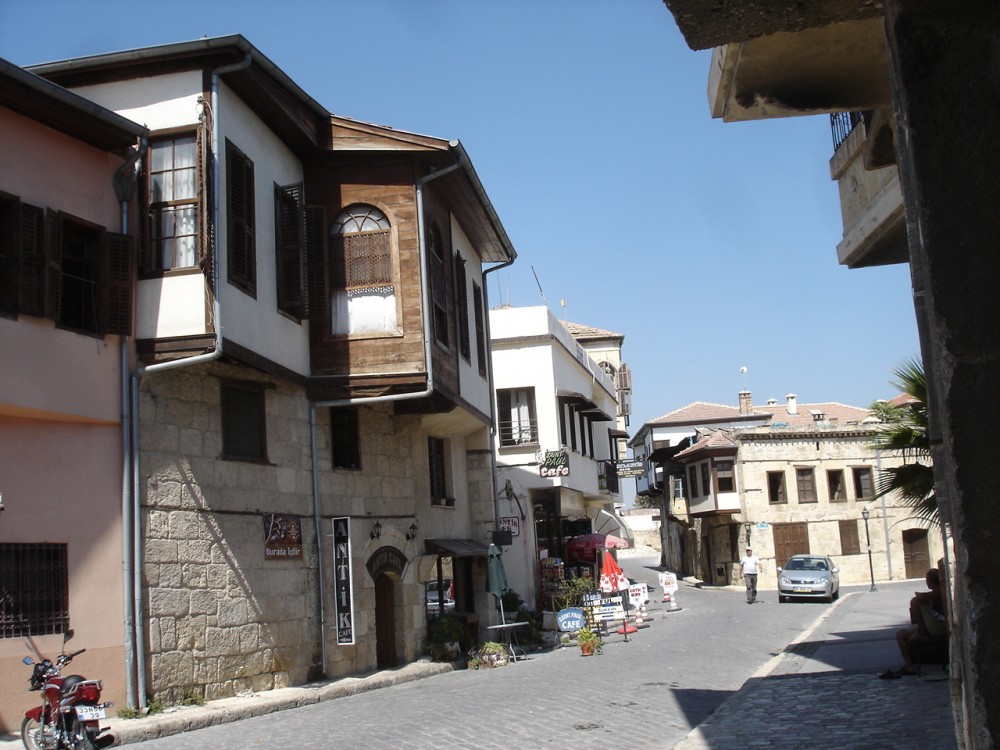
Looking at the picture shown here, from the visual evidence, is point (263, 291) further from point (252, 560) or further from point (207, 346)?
point (252, 560)

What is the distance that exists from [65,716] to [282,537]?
235 inches

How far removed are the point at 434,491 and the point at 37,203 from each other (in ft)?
37.9

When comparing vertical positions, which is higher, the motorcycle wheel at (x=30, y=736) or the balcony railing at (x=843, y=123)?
the balcony railing at (x=843, y=123)

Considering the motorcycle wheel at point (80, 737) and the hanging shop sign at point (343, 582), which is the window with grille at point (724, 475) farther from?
the motorcycle wheel at point (80, 737)

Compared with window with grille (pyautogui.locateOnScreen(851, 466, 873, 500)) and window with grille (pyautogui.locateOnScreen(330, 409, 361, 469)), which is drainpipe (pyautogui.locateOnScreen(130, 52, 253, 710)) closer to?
window with grille (pyautogui.locateOnScreen(330, 409, 361, 469))

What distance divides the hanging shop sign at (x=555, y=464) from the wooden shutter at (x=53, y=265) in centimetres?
1847

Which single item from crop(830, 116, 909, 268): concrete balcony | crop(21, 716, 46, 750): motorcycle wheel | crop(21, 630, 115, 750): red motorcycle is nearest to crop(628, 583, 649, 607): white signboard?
crop(830, 116, 909, 268): concrete balcony

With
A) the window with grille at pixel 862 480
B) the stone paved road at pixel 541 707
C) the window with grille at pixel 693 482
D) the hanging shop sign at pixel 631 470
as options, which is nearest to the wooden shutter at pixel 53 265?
the stone paved road at pixel 541 707

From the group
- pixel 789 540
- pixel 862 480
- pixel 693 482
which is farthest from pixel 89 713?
pixel 693 482

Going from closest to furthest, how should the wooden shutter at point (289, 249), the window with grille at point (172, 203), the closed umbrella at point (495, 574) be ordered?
the window with grille at point (172, 203)
the wooden shutter at point (289, 249)
the closed umbrella at point (495, 574)

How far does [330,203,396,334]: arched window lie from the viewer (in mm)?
17359

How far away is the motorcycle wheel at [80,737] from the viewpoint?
33.1 feet

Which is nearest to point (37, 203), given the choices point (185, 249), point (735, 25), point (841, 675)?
point (185, 249)

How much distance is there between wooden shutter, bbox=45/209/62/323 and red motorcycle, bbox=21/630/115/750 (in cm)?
415
